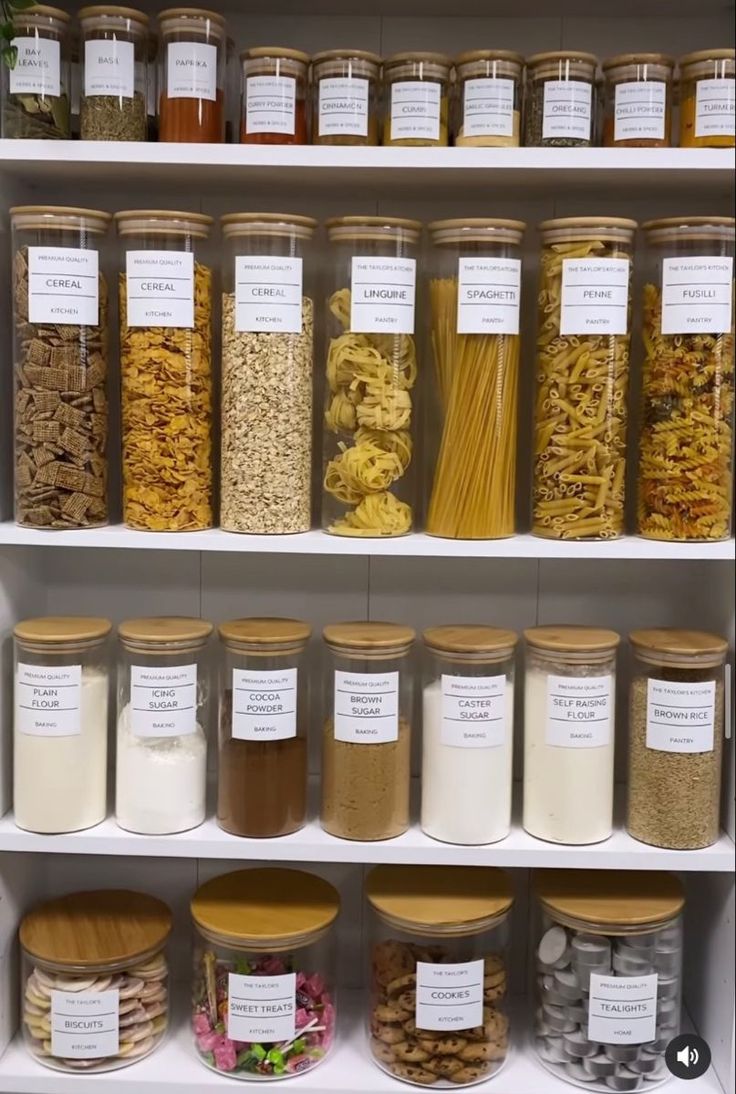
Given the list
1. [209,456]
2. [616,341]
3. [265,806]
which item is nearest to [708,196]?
[616,341]

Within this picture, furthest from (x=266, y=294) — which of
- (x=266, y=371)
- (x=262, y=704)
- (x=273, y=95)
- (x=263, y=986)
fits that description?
(x=263, y=986)

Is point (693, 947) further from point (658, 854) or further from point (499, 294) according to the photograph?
point (499, 294)

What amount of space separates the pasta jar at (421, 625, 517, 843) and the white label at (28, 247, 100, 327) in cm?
60

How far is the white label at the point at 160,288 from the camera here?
126 centimetres

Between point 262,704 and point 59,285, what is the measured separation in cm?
56

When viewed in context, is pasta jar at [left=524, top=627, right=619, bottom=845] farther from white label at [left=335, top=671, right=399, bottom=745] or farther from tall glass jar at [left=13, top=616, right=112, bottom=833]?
tall glass jar at [left=13, top=616, right=112, bottom=833]

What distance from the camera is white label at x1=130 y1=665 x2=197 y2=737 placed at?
1.31 meters

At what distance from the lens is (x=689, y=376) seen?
1.25m

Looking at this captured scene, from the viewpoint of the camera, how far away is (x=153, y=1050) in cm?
139

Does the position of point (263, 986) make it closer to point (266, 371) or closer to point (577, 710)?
point (577, 710)

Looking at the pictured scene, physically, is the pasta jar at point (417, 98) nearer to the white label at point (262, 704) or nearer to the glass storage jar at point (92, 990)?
the white label at point (262, 704)

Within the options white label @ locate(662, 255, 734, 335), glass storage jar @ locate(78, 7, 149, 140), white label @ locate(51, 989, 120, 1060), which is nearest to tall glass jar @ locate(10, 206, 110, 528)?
glass storage jar @ locate(78, 7, 149, 140)

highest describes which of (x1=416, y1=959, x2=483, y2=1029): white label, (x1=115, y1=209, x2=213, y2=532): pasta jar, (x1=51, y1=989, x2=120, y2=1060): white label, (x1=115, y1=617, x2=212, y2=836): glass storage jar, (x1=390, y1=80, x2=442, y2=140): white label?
(x1=390, y1=80, x2=442, y2=140): white label

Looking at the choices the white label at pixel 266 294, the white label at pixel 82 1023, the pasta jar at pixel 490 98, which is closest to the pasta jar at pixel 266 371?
the white label at pixel 266 294
